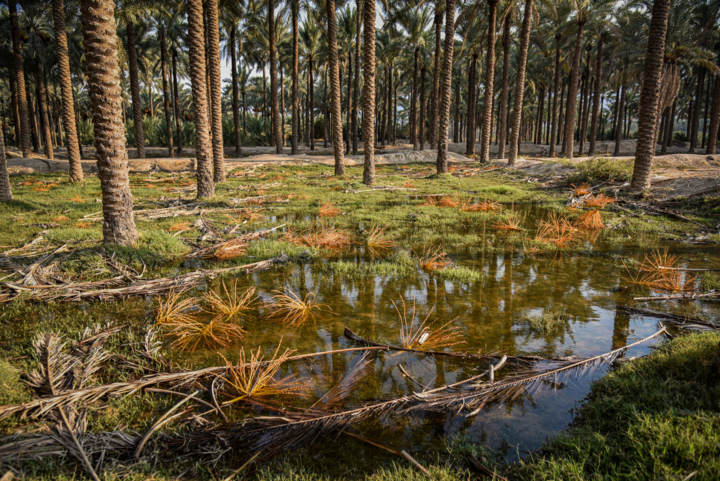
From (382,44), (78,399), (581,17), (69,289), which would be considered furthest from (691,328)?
(382,44)

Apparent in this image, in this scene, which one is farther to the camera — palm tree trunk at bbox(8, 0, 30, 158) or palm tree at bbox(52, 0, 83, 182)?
palm tree trunk at bbox(8, 0, 30, 158)

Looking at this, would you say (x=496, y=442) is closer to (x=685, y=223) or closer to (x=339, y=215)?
(x=339, y=215)

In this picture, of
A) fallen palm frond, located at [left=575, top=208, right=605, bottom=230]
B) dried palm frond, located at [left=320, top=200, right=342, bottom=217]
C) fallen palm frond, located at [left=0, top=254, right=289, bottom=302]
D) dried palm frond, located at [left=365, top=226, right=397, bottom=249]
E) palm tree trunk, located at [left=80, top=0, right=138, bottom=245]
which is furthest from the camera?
dried palm frond, located at [left=320, top=200, right=342, bottom=217]

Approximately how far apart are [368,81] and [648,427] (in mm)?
15382

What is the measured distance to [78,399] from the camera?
252 cm

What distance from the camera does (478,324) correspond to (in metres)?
3.99

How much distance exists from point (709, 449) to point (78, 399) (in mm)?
3704

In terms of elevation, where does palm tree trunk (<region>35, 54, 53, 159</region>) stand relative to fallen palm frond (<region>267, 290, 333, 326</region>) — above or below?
above

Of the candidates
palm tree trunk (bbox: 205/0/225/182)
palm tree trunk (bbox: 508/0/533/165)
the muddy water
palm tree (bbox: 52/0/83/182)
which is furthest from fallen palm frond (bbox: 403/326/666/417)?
palm tree trunk (bbox: 508/0/533/165)

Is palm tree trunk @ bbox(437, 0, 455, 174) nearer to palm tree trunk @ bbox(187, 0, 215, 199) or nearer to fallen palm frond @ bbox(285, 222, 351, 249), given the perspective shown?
palm tree trunk @ bbox(187, 0, 215, 199)

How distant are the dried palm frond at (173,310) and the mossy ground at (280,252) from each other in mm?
179

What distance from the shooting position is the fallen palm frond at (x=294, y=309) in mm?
4105

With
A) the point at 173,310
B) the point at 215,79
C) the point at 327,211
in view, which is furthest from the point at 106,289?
the point at 215,79

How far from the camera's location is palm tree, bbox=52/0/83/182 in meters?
15.6
